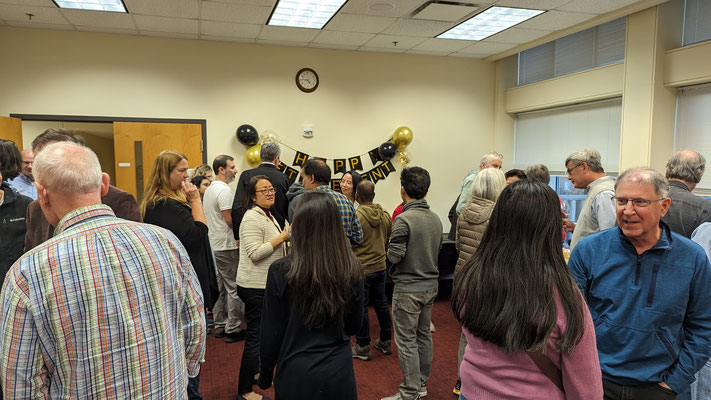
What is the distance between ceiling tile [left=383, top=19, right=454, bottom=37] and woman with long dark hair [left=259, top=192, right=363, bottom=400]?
12.0ft

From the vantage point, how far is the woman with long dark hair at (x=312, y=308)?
5.37 feet

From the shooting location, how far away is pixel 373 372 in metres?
3.34

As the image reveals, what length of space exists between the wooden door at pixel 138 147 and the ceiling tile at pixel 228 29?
1210 millimetres

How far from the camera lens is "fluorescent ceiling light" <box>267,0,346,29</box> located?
13.8 feet

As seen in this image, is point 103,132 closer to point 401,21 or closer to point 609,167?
point 401,21

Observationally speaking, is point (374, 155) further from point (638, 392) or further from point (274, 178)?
point (638, 392)

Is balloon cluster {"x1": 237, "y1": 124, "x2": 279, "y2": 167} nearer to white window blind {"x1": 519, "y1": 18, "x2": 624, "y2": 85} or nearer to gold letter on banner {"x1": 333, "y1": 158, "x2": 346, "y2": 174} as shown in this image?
gold letter on banner {"x1": 333, "y1": 158, "x2": 346, "y2": 174}

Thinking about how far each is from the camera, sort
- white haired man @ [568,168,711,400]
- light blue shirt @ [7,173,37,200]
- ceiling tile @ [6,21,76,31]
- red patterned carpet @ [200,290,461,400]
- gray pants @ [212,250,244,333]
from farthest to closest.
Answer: ceiling tile @ [6,21,76,31], gray pants @ [212,250,244,333], red patterned carpet @ [200,290,461,400], light blue shirt @ [7,173,37,200], white haired man @ [568,168,711,400]

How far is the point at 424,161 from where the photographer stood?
6527mm

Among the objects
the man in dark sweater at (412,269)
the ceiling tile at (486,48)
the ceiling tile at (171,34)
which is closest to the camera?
the man in dark sweater at (412,269)

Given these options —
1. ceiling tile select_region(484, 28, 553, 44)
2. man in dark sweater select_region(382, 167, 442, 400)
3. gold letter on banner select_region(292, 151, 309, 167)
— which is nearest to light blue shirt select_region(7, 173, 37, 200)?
man in dark sweater select_region(382, 167, 442, 400)

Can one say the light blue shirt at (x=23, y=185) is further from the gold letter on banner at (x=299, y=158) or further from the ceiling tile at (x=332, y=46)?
the ceiling tile at (x=332, y=46)

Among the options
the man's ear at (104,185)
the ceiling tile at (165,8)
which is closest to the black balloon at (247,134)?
the ceiling tile at (165,8)

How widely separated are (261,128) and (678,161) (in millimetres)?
4530
